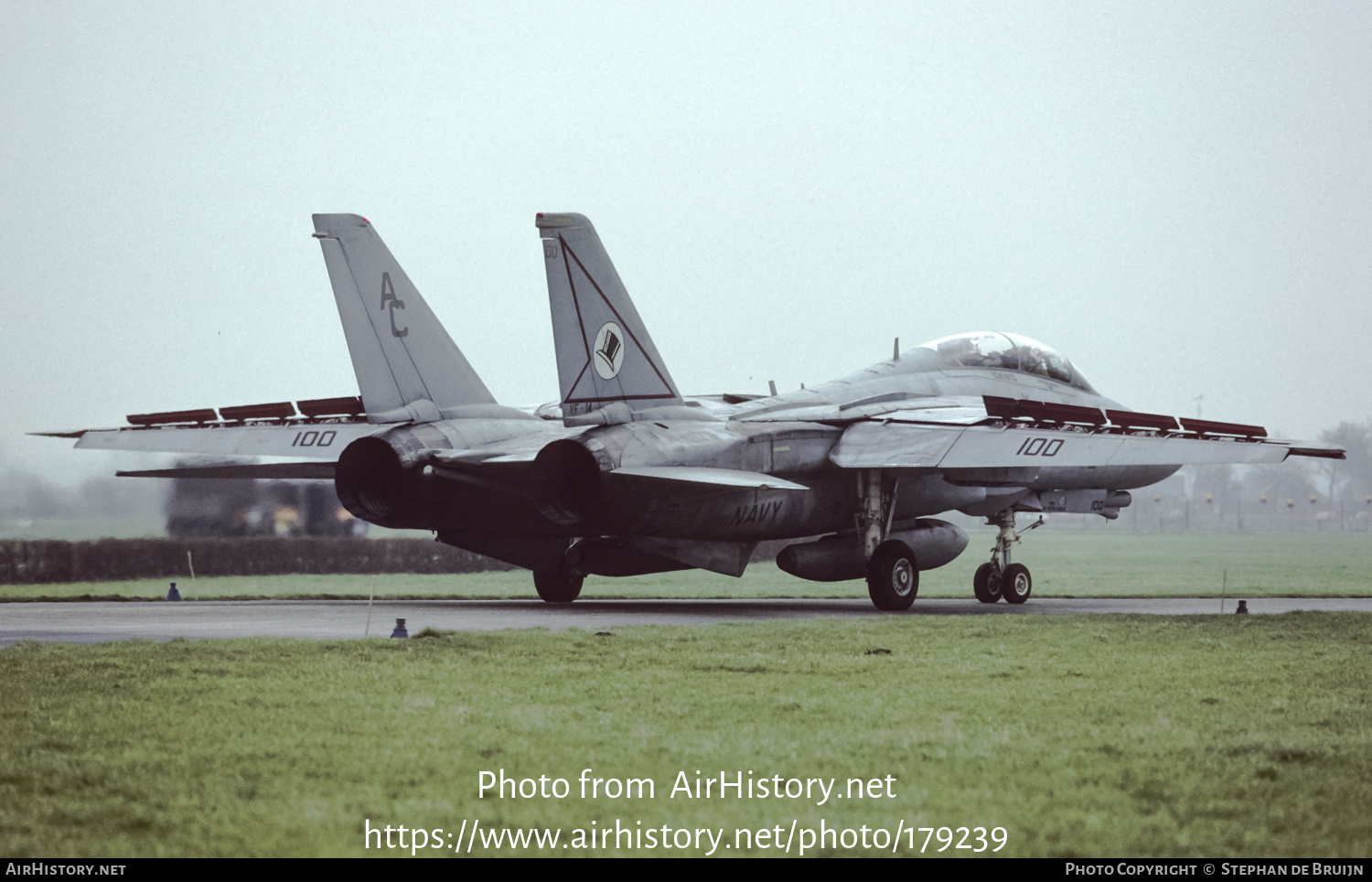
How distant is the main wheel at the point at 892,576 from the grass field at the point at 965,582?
15.0 ft

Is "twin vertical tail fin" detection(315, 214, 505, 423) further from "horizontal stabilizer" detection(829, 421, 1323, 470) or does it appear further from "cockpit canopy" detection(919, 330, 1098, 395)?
"cockpit canopy" detection(919, 330, 1098, 395)

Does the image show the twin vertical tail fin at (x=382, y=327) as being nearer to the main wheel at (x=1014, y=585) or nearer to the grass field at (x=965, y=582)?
the grass field at (x=965, y=582)

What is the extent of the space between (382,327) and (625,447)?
3.87 m

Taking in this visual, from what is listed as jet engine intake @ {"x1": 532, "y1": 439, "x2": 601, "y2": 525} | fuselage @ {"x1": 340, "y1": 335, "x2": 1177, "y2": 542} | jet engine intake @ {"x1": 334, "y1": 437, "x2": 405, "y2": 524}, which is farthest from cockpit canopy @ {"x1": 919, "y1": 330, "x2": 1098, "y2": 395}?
jet engine intake @ {"x1": 334, "y1": 437, "x2": 405, "y2": 524}

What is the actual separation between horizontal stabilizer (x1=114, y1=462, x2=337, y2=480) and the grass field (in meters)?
1.90

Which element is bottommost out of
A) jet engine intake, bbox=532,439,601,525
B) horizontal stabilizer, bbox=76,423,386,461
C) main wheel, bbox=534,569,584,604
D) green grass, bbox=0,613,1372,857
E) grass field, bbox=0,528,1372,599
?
grass field, bbox=0,528,1372,599

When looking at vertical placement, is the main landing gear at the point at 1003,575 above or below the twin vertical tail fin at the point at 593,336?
below

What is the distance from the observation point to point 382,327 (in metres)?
16.6

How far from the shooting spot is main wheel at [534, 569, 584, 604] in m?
19.5

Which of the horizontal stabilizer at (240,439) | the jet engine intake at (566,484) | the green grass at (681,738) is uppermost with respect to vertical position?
the horizontal stabilizer at (240,439)

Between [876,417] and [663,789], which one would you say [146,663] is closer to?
[663,789]

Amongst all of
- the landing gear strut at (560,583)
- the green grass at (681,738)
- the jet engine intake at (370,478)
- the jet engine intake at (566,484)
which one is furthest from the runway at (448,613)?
the green grass at (681,738)

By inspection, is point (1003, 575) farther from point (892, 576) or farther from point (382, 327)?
point (382, 327)

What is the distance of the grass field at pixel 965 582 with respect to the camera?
2056 cm
